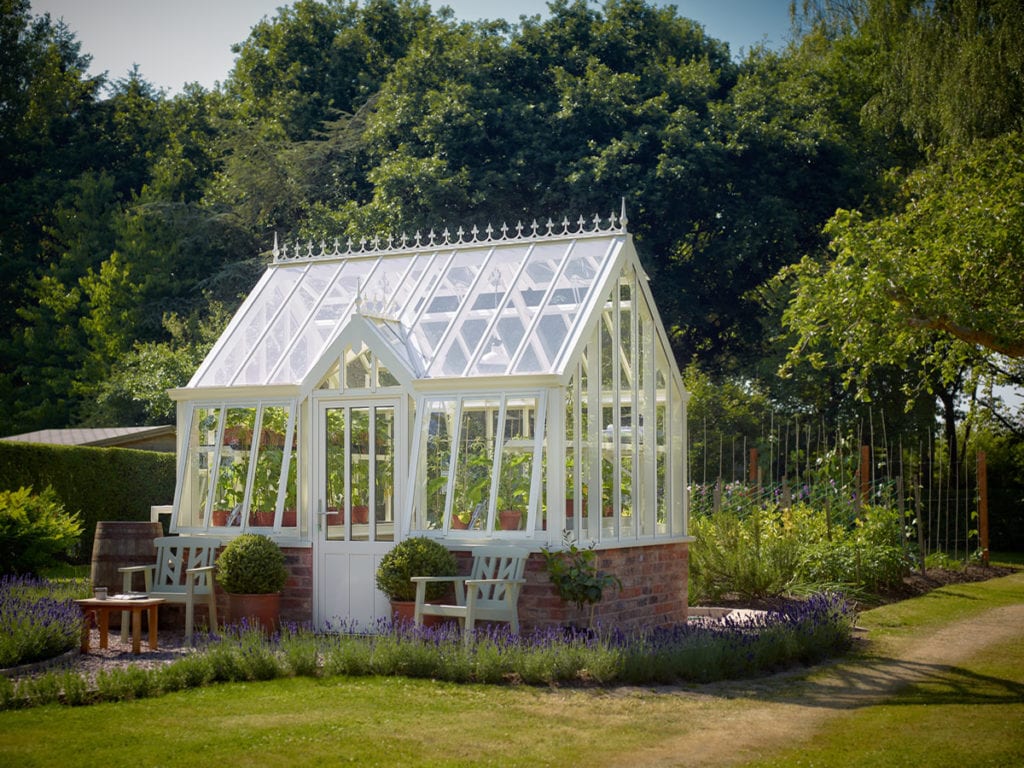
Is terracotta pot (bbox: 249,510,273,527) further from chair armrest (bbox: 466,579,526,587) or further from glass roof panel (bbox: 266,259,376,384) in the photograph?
chair armrest (bbox: 466,579,526,587)

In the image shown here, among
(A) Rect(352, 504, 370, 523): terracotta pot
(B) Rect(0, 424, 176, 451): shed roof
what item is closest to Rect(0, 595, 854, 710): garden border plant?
(A) Rect(352, 504, 370, 523): terracotta pot

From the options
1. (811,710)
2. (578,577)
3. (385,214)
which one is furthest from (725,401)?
(811,710)

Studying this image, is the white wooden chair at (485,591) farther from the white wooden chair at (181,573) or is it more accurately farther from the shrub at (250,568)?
the white wooden chair at (181,573)

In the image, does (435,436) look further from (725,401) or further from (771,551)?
(725,401)

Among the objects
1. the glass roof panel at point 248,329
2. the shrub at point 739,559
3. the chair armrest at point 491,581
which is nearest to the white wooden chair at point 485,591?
the chair armrest at point 491,581

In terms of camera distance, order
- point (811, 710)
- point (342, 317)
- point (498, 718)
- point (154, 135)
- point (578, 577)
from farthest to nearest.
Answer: point (154, 135)
point (342, 317)
point (578, 577)
point (811, 710)
point (498, 718)

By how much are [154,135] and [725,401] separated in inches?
720

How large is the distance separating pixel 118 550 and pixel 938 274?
9.74 meters

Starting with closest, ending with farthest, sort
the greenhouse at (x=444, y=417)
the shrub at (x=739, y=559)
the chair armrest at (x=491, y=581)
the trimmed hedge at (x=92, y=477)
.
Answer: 1. the chair armrest at (x=491, y=581)
2. the greenhouse at (x=444, y=417)
3. the shrub at (x=739, y=559)
4. the trimmed hedge at (x=92, y=477)

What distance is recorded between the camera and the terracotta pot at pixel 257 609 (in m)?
11.9

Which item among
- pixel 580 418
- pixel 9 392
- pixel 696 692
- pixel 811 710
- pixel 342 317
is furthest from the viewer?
pixel 9 392

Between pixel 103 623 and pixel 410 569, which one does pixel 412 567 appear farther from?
pixel 103 623

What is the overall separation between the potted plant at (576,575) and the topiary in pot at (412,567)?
3.15ft

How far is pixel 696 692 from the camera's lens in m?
9.44
